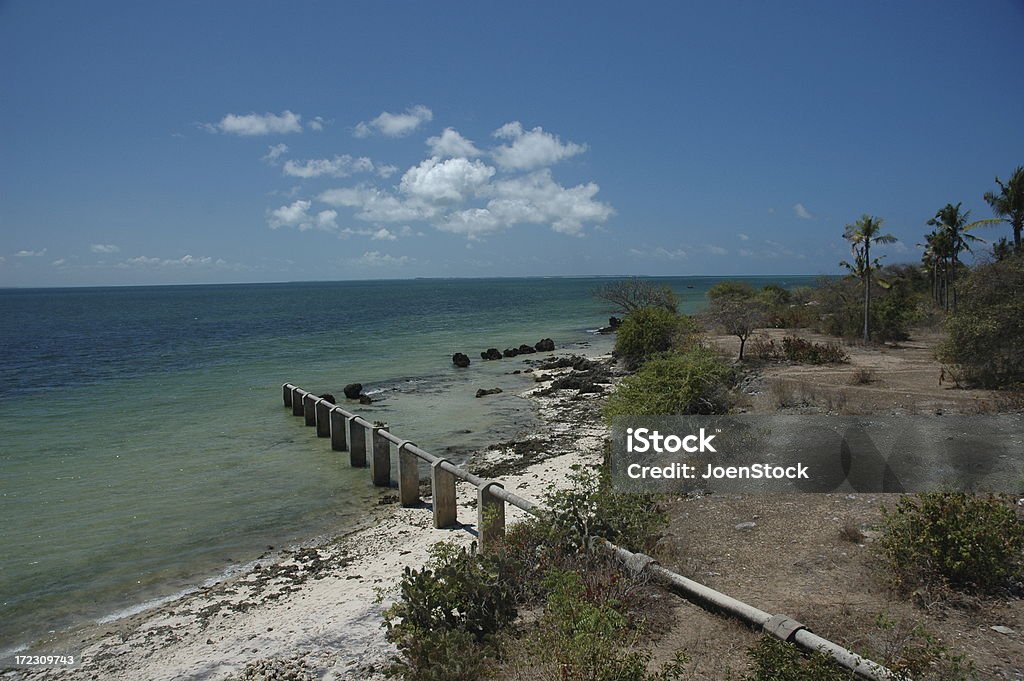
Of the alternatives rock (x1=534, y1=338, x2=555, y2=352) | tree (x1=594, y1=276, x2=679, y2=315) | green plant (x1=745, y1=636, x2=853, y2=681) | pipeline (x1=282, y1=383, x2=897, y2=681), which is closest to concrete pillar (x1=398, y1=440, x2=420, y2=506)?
pipeline (x1=282, y1=383, x2=897, y2=681)

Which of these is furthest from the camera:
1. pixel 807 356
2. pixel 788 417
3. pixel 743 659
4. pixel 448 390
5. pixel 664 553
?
pixel 448 390

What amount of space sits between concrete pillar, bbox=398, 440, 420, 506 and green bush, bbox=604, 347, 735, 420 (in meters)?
3.83

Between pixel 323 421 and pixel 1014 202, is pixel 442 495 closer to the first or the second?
pixel 323 421

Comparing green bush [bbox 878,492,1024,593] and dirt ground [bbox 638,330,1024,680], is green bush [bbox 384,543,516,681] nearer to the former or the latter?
dirt ground [bbox 638,330,1024,680]

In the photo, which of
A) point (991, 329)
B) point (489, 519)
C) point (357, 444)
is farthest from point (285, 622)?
point (991, 329)

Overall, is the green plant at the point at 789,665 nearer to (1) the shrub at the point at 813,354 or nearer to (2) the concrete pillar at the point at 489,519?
(2) the concrete pillar at the point at 489,519

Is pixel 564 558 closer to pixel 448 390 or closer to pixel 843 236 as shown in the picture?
pixel 448 390

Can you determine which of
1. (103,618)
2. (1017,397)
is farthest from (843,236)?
(103,618)

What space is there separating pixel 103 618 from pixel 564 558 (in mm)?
6141

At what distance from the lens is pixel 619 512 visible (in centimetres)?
677

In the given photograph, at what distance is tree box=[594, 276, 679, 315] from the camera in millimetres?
34688

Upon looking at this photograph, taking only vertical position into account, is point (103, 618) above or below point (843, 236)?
below

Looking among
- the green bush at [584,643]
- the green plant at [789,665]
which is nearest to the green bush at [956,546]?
the green plant at [789,665]

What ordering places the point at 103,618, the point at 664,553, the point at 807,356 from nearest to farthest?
1. the point at 664,553
2. the point at 103,618
3. the point at 807,356
